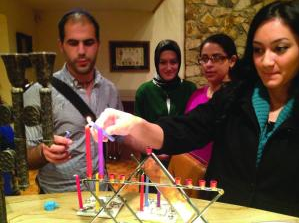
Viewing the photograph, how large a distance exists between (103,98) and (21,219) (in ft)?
2.44

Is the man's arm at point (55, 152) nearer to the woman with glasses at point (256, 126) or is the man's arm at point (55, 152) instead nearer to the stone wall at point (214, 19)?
the woman with glasses at point (256, 126)

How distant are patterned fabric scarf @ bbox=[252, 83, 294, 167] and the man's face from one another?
2.66ft

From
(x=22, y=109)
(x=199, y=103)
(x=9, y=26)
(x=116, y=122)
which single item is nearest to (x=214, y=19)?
(x=9, y=26)

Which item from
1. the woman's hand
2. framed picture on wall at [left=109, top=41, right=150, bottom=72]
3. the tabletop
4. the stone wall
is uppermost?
the stone wall

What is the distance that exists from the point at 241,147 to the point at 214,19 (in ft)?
11.6

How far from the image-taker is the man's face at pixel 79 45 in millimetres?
1500

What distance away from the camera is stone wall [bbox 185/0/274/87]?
4.27m

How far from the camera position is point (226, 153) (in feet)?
3.79

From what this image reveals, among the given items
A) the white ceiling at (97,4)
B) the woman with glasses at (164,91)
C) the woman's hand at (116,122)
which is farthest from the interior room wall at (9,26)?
the woman's hand at (116,122)

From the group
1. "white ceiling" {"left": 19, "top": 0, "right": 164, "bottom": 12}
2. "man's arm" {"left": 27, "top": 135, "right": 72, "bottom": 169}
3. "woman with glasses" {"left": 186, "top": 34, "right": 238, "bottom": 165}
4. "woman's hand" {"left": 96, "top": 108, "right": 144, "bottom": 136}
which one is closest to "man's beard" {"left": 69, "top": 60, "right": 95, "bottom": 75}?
"man's arm" {"left": 27, "top": 135, "right": 72, "bottom": 169}

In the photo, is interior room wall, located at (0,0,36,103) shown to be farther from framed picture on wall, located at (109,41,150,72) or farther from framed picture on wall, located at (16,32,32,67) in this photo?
framed picture on wall, located at (109,41,150,72)

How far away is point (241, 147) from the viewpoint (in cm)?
112

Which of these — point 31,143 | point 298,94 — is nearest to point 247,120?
point 298,94

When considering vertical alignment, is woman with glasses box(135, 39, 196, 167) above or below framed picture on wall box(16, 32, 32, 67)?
below
